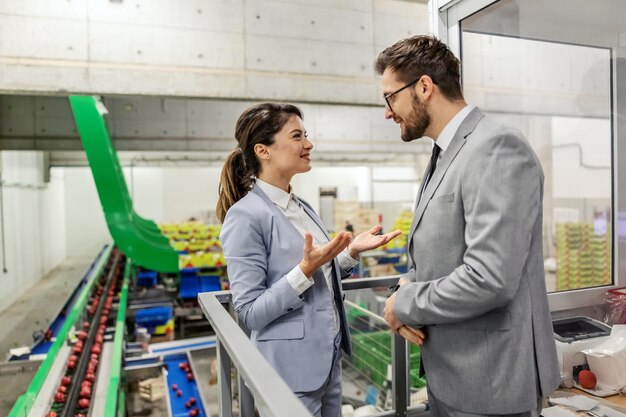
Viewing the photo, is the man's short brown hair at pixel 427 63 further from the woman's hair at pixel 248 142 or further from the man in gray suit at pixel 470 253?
the woman's hair at pixel 248 142

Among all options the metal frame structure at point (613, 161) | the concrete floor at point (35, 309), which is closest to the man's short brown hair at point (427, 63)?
the metal frame structure at point (613, 161)

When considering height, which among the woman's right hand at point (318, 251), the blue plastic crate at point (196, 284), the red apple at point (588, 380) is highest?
the woman's right hand at point (318, 251)

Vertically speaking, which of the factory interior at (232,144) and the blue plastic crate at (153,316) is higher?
the factory interior at (232,144)

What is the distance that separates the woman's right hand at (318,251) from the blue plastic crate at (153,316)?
5.71 metres

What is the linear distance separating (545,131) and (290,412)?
23.5 feet

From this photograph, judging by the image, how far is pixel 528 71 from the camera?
181 inches

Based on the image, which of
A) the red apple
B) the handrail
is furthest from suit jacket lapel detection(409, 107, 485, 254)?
the red apple

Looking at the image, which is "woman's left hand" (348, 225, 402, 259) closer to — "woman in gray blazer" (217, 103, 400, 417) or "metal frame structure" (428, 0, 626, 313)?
"woman in gray blazer" (217, 103, 400, 417)

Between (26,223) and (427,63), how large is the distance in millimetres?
12412

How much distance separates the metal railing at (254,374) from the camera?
896 millimetres

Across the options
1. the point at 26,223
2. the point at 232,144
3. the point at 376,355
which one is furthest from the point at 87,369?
the point at 26,223

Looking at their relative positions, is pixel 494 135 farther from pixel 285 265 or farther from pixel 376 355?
pixel 376 355

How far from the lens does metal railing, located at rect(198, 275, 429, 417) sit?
35.3 inches

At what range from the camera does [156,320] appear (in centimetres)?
659
